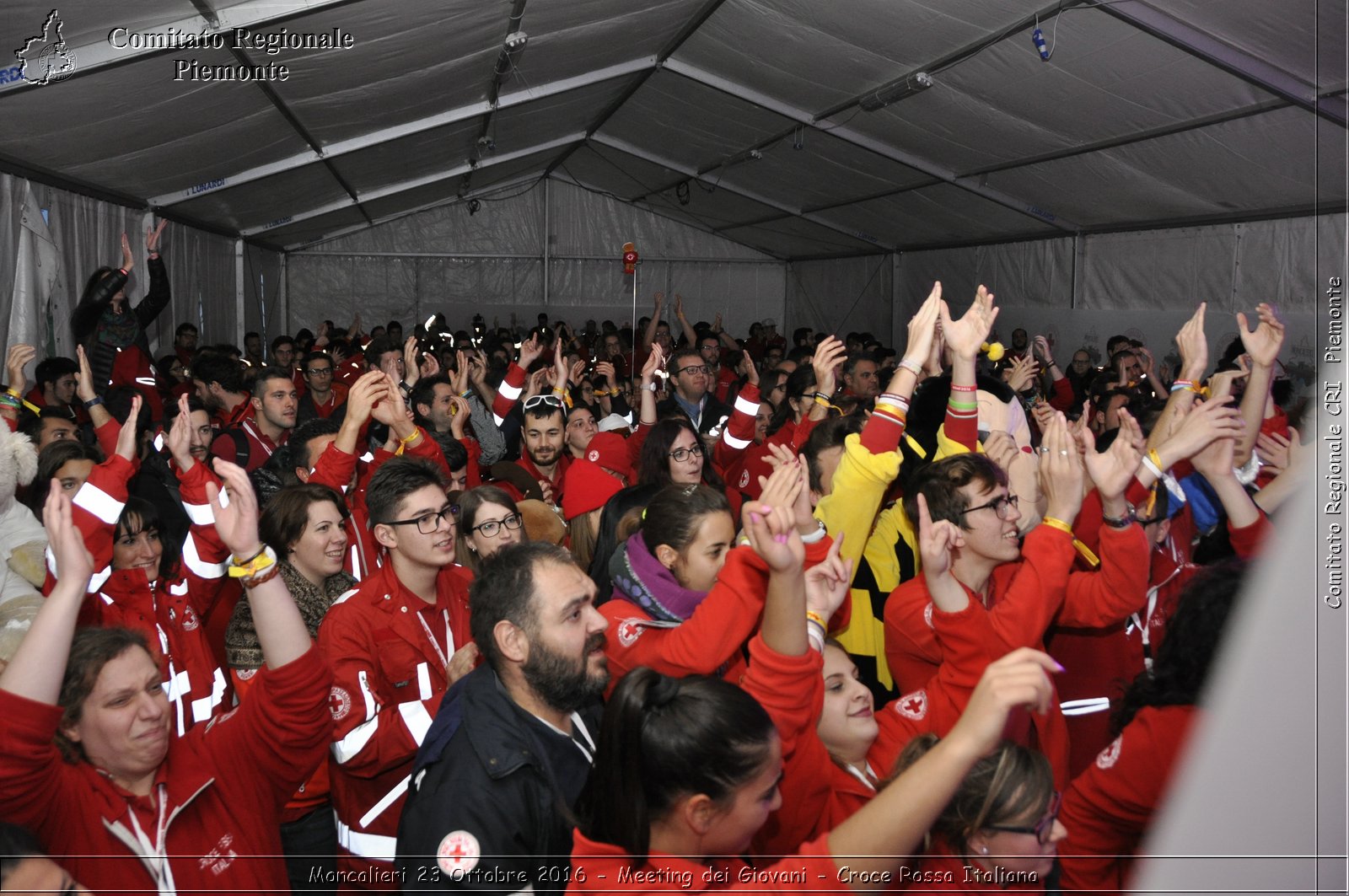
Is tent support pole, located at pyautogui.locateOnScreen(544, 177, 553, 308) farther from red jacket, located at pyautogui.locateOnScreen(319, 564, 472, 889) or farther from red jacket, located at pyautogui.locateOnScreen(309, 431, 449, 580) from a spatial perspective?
red jacket, located at pyautogui.locateOnScreen(319, 564, 472, 889)

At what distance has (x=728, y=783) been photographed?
5.18 ft

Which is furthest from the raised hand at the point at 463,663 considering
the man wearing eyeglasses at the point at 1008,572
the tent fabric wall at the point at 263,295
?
the tent fabric wall at the point at 263,295

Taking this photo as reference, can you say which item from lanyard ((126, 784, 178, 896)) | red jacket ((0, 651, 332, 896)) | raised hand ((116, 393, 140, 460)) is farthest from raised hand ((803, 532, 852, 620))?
raised hand ((116, 393, 140, 460))

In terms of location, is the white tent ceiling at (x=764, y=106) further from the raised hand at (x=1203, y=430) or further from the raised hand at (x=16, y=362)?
the raised hand at (x=1203, y=430)

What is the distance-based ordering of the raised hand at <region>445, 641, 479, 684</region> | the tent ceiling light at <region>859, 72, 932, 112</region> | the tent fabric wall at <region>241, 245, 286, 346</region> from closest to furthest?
1. the raised hand at <region>445, 641, 479, 684</region>
2. the tent ceiling light at <region>859, 72, 932, 112</region>
3. the tent fabric wall at <region>241, 245, 286, 346</region>

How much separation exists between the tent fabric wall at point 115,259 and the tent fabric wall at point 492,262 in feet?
14.6

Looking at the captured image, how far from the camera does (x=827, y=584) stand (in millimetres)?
2338

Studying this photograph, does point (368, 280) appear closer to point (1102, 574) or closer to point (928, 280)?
point (928, 280)

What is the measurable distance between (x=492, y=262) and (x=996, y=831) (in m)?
18.7

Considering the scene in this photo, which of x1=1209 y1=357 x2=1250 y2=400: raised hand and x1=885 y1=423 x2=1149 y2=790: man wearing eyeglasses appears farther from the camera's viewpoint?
x1=1209 y1=357 x2=1250 y2=400: raised hand

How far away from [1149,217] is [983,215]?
2.65 m

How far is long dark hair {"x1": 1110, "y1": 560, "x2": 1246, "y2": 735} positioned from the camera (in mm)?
2014

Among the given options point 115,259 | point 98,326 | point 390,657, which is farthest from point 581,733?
point 115,259

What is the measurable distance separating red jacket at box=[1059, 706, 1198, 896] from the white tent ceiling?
17.3 feet
